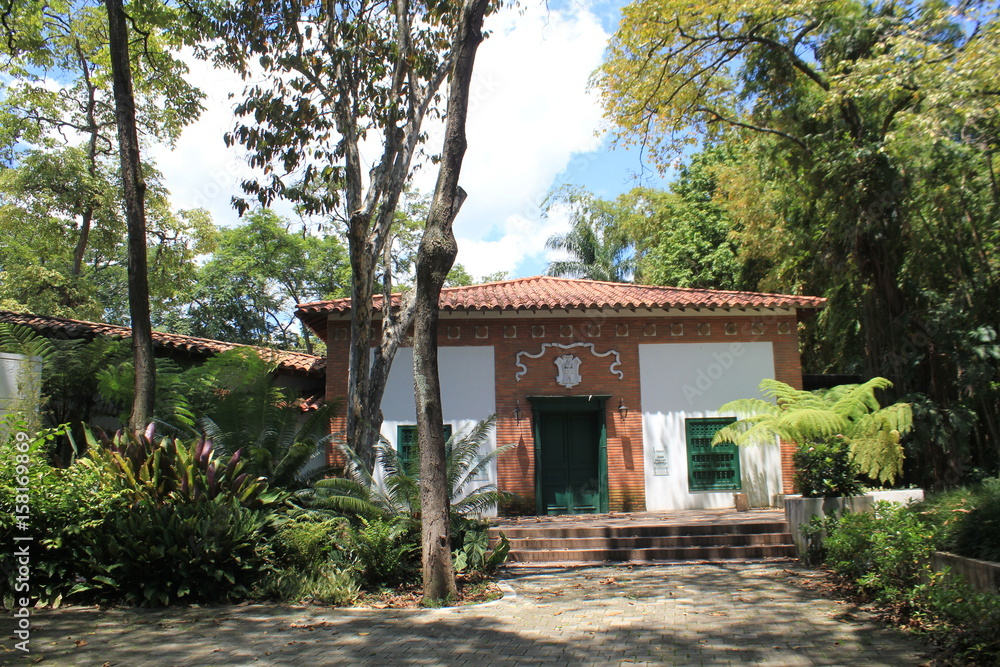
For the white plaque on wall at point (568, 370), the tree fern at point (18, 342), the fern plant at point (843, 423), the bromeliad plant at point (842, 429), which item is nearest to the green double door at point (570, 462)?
the white plaque on wall at point (568, 370)

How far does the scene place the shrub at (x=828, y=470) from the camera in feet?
29.7

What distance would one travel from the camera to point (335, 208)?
1138 cm

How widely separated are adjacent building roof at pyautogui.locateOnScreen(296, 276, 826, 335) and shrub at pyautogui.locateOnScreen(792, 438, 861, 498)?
181 inches

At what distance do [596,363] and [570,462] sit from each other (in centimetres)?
206

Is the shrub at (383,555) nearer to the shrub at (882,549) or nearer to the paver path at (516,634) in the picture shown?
the paver path at (516,634)

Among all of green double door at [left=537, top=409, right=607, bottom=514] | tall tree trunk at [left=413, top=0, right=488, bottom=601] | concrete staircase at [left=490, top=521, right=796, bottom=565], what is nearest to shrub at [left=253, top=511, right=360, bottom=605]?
tall tree trunk at [left=413, top=0, right=488, bottom=601]

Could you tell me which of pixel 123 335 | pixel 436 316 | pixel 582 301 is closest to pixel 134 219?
pixel 436 316

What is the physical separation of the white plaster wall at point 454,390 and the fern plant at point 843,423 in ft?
15.4

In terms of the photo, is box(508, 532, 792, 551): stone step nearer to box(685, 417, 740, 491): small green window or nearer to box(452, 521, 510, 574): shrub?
box(452, 521, 510, 574): shrub

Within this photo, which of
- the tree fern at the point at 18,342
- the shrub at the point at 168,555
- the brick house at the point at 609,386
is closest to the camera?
the shrub at the point at 168,555

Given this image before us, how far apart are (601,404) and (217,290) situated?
57.6 ft

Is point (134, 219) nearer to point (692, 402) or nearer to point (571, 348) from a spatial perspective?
point (571, 348)

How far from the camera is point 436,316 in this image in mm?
7793

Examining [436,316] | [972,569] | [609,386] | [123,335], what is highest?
[123,335]
